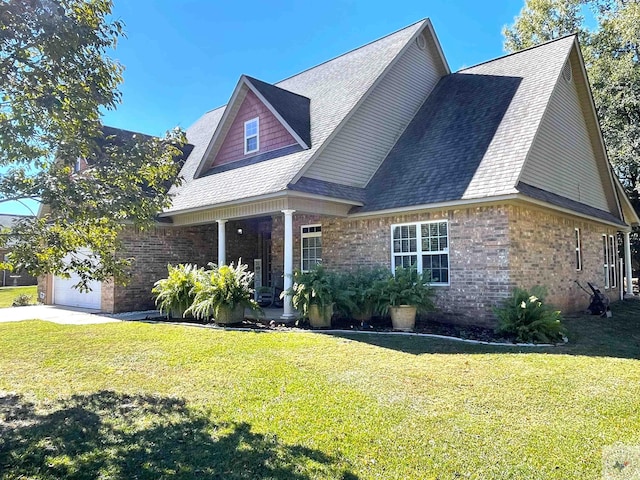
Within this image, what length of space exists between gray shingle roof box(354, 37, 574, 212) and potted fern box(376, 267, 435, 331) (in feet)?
6.61

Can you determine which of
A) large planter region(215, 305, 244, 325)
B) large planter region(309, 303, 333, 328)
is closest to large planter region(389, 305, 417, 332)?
large planter region(309, 303, 333, 328)

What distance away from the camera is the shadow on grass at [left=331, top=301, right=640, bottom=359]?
7.57 metres

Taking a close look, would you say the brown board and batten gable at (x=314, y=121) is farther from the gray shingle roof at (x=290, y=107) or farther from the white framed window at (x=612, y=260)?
Answer: the white framed window at (x=612, y=260)

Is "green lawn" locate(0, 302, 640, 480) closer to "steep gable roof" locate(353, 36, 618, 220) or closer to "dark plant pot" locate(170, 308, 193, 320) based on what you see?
"dark plant pot" locate(170, 308, 193, 320)

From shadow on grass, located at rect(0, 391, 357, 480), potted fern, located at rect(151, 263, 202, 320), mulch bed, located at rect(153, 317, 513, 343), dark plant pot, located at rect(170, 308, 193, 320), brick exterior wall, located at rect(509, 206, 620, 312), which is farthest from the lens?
dark plant pot, located at rect(170, 308, 193, 320)

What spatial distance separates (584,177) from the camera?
14.5 metres

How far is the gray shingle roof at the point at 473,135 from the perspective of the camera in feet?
33.7

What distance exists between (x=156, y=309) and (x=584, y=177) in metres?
14.4

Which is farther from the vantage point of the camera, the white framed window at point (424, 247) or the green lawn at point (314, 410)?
the white framed window at point (424, 247)

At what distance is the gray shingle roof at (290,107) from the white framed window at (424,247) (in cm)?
351

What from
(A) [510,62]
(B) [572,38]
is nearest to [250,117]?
(A) [510,62]

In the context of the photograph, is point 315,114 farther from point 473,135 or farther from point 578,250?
point 578,250

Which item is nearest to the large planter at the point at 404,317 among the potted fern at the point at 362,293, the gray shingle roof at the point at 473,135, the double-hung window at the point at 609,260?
the potted fern at the point at 362,293

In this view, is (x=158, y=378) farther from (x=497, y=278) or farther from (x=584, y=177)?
(x=584, y=177)
